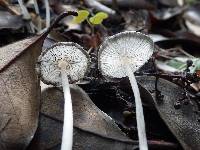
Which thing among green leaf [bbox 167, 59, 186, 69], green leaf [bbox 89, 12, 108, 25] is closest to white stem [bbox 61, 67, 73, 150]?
green leaf [bbox 89, 12, 108, 25]

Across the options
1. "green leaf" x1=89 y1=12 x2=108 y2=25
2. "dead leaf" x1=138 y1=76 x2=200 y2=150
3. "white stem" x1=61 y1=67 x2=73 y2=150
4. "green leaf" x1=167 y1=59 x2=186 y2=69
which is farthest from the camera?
"green leaf" x1=167 y1=59 x2=186 y2=69

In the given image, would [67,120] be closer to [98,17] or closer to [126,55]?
[126,55]

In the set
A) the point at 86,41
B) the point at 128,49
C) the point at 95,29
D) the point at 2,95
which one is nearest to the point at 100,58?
the point at 128,49

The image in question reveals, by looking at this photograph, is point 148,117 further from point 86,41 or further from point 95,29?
point 95,29

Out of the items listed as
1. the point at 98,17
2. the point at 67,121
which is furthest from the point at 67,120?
the point at 98,17

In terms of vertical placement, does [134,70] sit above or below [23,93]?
above

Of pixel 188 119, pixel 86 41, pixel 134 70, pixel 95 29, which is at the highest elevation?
pixel 95 29

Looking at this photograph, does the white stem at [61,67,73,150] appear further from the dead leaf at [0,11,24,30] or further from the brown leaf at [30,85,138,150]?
the dead leaf at [0,11,24,30]
